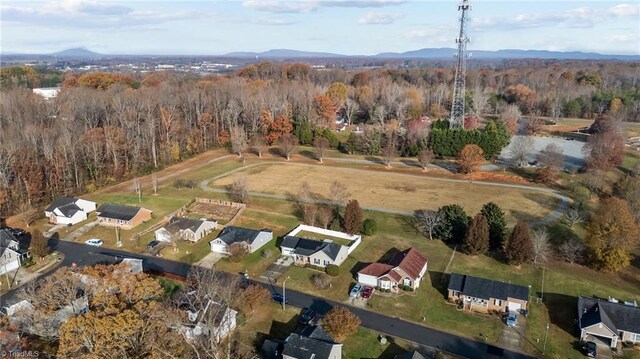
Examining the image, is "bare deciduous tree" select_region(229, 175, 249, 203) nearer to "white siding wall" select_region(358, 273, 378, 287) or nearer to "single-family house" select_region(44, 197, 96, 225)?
"single-family house" select_region(44, 197, 96, 225)

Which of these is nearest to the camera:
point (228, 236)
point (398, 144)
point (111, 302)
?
point (111, 302)

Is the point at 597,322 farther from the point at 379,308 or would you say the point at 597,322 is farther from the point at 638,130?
the point at 638,130

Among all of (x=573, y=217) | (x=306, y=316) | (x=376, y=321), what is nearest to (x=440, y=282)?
(x=376, y=321)

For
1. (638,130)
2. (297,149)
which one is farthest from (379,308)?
(638,130)

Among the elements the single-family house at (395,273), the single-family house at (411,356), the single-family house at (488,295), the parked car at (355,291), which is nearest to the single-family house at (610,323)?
the single-family house at (488,295)

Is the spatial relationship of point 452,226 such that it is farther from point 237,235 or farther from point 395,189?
point 237,235

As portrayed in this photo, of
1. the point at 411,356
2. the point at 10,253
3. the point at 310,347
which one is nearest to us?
the point at 411,356
